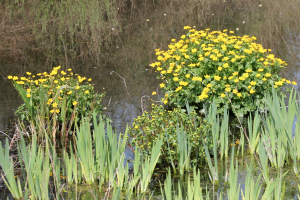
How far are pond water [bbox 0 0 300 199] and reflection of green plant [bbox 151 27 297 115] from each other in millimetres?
683

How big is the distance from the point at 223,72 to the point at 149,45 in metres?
5.47

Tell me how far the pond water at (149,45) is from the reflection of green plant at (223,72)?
0.68m

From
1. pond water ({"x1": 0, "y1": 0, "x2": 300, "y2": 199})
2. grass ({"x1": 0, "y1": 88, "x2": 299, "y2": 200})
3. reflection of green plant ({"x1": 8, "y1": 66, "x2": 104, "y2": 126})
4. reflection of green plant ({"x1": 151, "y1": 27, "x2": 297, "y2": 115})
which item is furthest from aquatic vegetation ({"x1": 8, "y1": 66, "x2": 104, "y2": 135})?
grass ({"x1": 0, "y1": 88, "x2": 299, "y2": 200})

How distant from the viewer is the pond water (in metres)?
5.65

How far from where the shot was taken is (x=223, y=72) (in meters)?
4.83

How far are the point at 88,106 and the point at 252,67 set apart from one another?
217cm

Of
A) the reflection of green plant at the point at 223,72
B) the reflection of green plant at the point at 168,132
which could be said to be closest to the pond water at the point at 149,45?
the reflection of green plant at the point at 168,132

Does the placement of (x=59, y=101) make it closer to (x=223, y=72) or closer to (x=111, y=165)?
(x=111, y=165)

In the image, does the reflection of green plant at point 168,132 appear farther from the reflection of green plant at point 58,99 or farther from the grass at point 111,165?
the reflection of green plant at point 58,99

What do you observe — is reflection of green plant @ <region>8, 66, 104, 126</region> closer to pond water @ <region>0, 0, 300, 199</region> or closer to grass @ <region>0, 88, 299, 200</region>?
pond water @ <region>0, 0, 300, 199</region>

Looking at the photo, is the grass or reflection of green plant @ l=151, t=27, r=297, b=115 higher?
reflection of green plant @ l=151, t=27, r=297, b=115

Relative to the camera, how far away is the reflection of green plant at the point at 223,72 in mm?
4738

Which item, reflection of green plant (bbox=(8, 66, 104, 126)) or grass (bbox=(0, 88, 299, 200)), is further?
reflection of green plant (bbox=(8, 66, 104, 126))

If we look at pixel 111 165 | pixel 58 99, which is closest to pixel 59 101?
pixel 58 99
